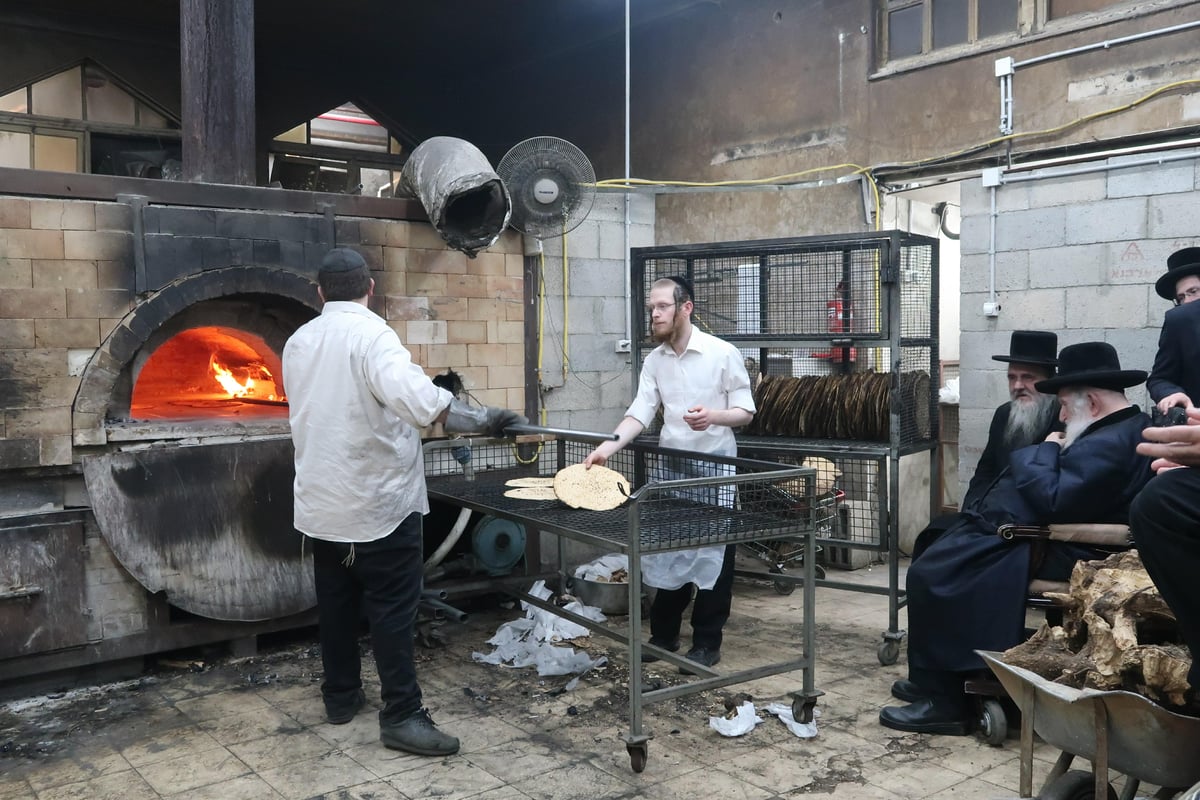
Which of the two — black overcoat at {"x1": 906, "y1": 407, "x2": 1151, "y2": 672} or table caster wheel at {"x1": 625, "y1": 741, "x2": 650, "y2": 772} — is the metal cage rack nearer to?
black overcoat at {"x1": 906, "y1": 407, "x2": 1151, "y2": 672}

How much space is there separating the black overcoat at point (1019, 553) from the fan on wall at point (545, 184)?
9.78 ft

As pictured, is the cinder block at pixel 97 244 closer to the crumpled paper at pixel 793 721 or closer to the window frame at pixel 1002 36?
the crumpled paper at pixel 793 721

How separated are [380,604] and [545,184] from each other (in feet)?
9.38

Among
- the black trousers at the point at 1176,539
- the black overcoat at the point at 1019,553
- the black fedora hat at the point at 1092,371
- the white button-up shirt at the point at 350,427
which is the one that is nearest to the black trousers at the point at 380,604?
the white button-up shirt at the point at 350,427

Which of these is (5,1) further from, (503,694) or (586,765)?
(586,765)

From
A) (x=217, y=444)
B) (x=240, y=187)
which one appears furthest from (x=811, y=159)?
(x=217, y=444)

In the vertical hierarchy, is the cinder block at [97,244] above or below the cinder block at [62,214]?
below

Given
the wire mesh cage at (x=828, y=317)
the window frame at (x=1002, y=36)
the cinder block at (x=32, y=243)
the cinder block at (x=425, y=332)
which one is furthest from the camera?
the window frame at (x=1002, y=36)

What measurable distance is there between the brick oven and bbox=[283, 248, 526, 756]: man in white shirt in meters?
1.21

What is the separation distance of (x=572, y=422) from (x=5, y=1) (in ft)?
24.3

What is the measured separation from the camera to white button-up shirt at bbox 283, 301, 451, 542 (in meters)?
3.98

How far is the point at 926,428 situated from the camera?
19.3 ft

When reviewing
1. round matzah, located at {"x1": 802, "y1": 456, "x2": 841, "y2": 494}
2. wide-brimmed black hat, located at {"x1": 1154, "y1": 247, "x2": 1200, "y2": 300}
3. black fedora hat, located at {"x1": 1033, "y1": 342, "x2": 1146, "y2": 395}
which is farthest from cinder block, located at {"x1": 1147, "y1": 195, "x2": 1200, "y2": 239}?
round matzah, located at {"x1": 802, "y1": 456, "x2": 841, "y2": 494}

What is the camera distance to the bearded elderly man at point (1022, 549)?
4.12 meters
